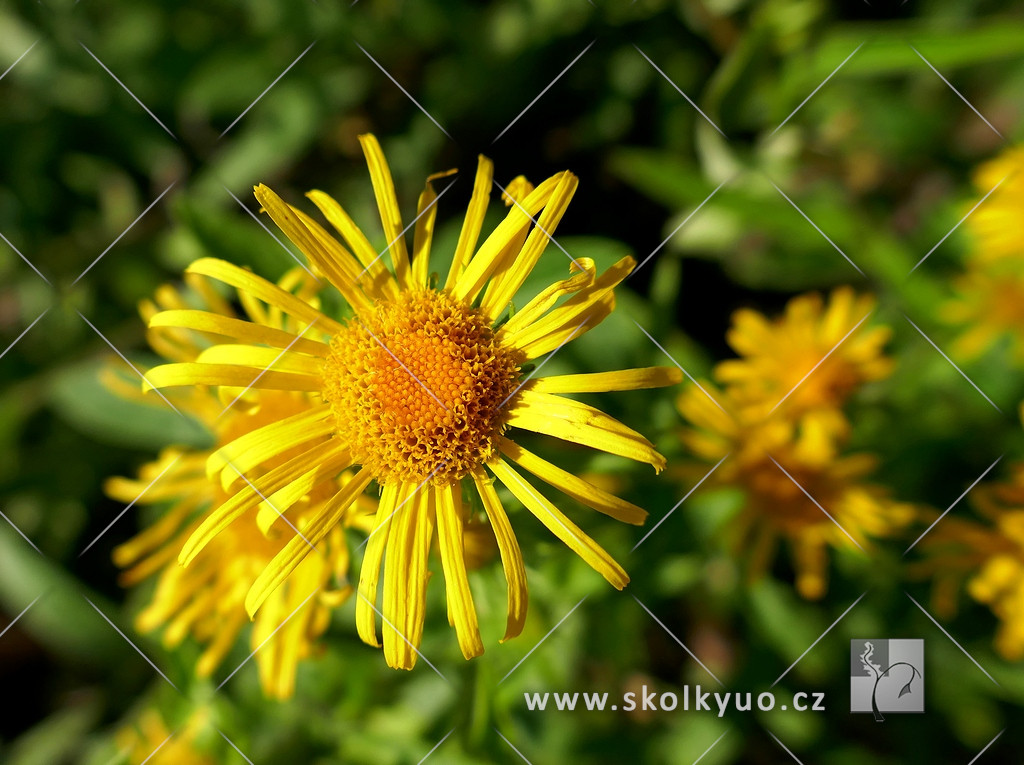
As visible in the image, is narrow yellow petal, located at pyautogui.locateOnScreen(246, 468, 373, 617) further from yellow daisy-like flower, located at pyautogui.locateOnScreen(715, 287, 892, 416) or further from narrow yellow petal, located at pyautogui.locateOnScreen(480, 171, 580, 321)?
yellow daisy-like flower, located at pyautogui.locateOnScreen(715, 287, 892, 416)

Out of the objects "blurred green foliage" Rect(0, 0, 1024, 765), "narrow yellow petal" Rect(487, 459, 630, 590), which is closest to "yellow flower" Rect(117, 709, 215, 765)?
"blurred green foliage" Rect(0, 0, 1024, 765)

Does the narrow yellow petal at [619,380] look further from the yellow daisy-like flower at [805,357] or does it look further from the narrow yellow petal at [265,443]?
the yellow daisy-like flower at [805,357]

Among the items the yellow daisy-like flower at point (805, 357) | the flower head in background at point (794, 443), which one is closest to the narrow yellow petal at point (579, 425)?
the flower head in background at point (794, 443)

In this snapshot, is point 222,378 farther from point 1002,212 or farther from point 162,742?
point 1002,212

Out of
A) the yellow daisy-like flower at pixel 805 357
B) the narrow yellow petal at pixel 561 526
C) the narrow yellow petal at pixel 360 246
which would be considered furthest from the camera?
the yellow daisy-like flower at pixel 805 357

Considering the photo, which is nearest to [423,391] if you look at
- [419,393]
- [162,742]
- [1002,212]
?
[419,393]

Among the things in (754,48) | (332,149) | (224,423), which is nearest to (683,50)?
(754,48)
